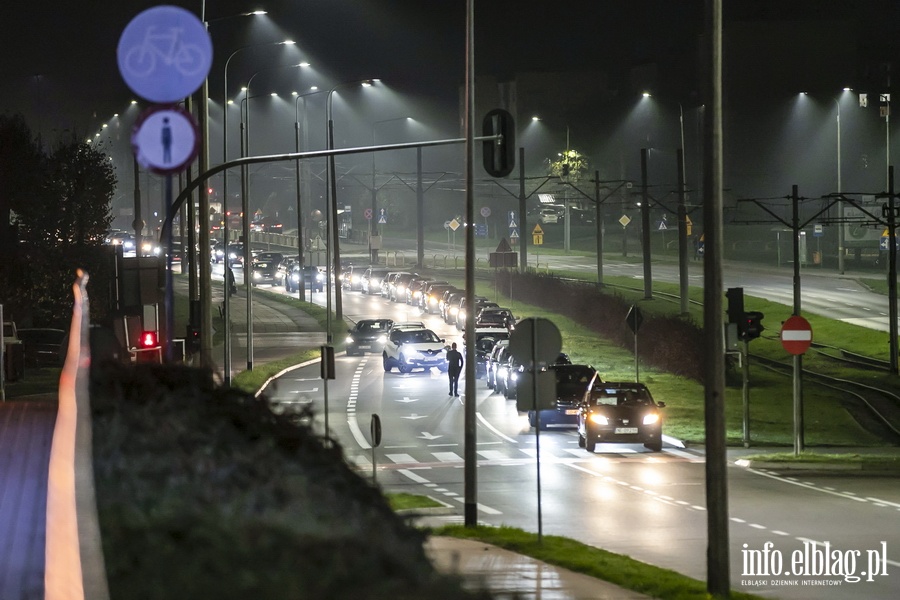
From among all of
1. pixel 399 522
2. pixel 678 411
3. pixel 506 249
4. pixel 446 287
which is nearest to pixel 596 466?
pixel 678 411

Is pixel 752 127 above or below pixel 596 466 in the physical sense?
above

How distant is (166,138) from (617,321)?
34.8m

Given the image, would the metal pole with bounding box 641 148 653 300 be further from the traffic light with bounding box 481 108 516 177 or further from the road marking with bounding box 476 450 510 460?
the traffic light with bounding box 481 108 516 177

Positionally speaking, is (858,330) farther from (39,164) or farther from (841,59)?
(841,59)

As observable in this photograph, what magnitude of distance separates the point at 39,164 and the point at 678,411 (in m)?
28.9

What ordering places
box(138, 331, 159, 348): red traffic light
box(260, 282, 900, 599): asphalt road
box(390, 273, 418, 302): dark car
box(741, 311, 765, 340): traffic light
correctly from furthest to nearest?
box(390, 273, 418, 302): dark car → box(741, 311, 765, 340): traffic light → box(138, 331, 159, 348): red traffic light → box(260, 282, 900, 599): asphalt road

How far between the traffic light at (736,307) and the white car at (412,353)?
67.6 feet

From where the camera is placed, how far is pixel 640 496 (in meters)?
23.2

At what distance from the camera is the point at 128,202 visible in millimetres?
166625

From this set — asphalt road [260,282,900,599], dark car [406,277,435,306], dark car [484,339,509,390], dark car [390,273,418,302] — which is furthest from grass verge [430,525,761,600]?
dark car [390,273,418,302]

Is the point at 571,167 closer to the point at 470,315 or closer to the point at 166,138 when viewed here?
the point at 166,138

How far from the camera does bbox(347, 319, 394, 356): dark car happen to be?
56.2m

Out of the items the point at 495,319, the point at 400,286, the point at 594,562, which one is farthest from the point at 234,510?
the point at 400,286

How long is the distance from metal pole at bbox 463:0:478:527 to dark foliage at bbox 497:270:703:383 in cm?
2472
